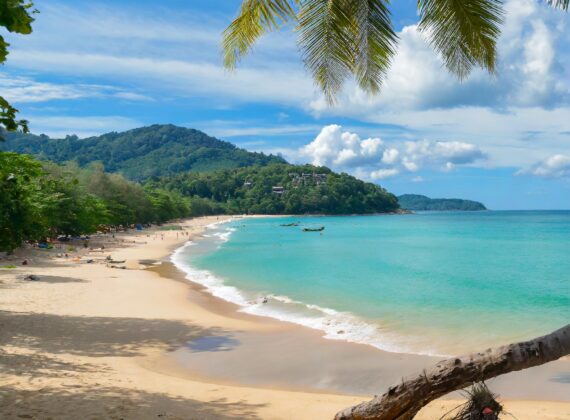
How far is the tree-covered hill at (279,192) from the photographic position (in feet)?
552

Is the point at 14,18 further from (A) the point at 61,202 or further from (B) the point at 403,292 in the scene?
(A) the point at 61,202

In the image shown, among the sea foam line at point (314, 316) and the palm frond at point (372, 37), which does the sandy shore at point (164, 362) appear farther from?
the palm frond at point (372, 37)

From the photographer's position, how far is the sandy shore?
6918 millimetres

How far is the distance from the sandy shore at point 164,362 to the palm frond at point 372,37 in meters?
5.31

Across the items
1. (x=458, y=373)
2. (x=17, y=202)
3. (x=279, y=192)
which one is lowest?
(x=458, y=373)

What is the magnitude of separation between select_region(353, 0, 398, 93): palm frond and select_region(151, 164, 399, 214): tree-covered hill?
15320 centimetres

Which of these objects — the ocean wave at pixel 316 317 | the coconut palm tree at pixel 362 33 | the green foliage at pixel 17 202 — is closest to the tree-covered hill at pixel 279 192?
the green foliage at pixel 17 202

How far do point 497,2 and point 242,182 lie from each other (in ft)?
580

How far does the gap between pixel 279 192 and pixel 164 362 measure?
6519 inches

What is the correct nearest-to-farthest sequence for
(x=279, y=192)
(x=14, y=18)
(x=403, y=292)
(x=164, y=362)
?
(x=14, y=18) < (x=164, y=362) < (x=403, y=292) < (x=279, y=192)

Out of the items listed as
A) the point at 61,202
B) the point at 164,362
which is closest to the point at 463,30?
the point at 164,362

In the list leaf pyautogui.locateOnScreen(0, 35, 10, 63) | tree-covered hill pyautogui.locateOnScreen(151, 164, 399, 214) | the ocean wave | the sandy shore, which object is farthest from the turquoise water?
tree-covered hill pyautogui.locateOnScreen(151, 164, 399, 214)

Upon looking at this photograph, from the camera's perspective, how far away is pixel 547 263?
37969mm

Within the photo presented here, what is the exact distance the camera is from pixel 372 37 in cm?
702
